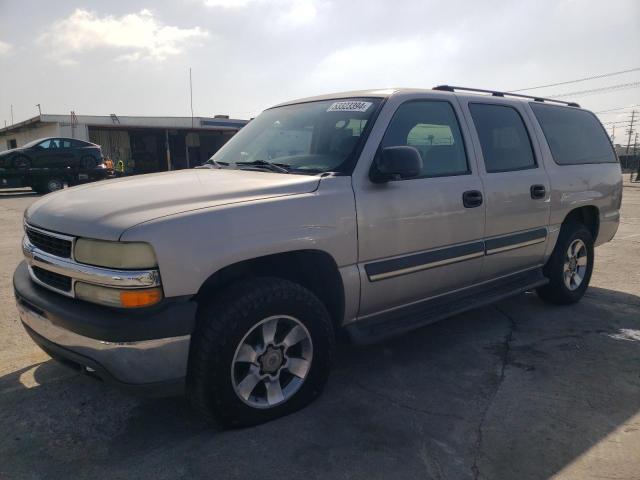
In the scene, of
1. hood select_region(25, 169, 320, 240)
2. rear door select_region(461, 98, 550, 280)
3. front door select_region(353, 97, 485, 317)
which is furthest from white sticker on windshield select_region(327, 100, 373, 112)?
rear door select_region(461, 98, 550, 280)

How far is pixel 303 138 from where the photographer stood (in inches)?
137

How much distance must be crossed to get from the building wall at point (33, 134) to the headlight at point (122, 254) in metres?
28.7

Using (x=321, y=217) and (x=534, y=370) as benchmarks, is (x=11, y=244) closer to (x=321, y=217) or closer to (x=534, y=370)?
(x=321, y=217)

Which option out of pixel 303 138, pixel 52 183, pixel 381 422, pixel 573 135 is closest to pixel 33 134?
pixel 52 183

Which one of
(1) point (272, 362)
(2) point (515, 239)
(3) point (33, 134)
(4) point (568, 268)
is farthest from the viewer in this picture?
(3) point (33, 134)

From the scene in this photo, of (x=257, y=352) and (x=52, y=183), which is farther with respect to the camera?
(x=52, y=183)

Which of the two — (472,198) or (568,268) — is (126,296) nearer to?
(472,198)

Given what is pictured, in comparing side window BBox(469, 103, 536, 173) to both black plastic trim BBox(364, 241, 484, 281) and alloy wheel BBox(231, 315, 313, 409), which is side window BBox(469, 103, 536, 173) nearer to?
black plastic trim BBox(364, 241, 484, 281)

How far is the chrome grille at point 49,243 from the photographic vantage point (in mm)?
2512

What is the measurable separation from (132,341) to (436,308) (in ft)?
6.86

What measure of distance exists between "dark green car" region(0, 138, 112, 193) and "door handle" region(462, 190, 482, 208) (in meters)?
16.6

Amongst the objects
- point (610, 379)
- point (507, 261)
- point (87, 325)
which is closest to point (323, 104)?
point (507, 261)

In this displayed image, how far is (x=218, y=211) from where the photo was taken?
8.07ft

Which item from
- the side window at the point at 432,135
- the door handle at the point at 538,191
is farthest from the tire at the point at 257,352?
the door handle at the point at 538,191
